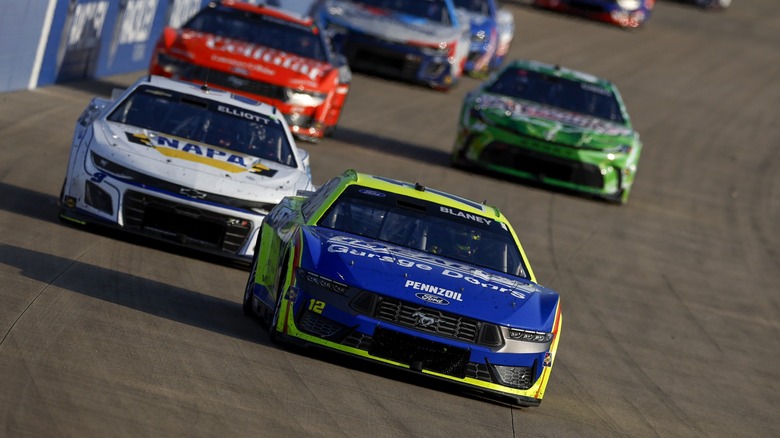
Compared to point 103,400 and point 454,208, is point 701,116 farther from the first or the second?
point 103,400

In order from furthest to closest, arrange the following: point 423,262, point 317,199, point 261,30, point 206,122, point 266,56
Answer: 1. point 261,30
2. point 266,56
3. point 206,122
4. point 317,199
5. point 423,262

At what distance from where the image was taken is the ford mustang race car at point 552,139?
765 inches

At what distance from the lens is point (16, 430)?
6.78m

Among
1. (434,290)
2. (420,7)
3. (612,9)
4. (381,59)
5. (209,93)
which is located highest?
(434,290)

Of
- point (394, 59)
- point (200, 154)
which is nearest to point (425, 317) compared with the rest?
point (200, 154)

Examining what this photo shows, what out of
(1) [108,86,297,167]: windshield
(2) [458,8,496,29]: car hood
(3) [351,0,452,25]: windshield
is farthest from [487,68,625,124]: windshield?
(2) [458,8,496,29]: car hood

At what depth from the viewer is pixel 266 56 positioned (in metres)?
19.2

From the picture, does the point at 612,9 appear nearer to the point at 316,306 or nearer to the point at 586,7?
the point at 586,7

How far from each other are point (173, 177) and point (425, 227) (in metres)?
2.58

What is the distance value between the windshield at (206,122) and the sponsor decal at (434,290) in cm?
415

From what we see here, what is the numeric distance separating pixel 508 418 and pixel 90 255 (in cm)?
372

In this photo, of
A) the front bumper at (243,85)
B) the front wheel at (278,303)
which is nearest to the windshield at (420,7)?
the front bumper at (243,85)

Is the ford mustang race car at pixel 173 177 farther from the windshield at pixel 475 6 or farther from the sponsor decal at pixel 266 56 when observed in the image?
the windshield at pixel 475 6

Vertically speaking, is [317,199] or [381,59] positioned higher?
[317,199]
